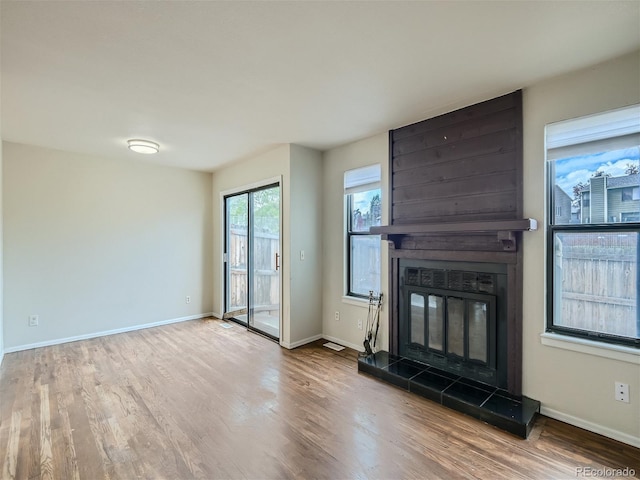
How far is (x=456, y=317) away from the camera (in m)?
2.87

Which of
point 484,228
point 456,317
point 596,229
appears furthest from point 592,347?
point 484,228

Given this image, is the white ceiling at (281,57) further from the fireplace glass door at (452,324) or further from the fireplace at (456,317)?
the fireplace glass door at (452,324)

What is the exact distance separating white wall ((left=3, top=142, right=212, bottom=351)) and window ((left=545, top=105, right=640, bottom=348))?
493 cm

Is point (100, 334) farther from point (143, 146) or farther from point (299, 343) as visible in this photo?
point (299, 343)

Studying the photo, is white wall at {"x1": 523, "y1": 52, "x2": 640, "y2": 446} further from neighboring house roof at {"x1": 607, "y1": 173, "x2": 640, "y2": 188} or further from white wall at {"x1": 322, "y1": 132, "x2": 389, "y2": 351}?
white wall at {"x1": 322, "y1": 132, "x2": 389, "y2": 351}

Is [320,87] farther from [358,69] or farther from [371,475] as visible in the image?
[371,475]

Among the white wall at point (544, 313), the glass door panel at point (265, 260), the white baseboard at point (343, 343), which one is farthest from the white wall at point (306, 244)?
the white wall at point (544, 313)

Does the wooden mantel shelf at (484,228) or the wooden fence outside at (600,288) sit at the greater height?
the wooden mantel shelf at (484,228)

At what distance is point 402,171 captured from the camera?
3.33m

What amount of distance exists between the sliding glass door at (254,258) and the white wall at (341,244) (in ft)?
2.26

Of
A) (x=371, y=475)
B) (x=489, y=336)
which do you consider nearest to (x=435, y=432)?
(x=371, y=475)

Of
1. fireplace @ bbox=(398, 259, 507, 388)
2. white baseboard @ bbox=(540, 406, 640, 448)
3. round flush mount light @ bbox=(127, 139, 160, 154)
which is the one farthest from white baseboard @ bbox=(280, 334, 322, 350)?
round flush mount light @ bbox=(127, 139, 160, 154)

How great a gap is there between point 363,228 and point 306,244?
79 centimetres

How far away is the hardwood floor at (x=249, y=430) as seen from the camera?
1853mm
